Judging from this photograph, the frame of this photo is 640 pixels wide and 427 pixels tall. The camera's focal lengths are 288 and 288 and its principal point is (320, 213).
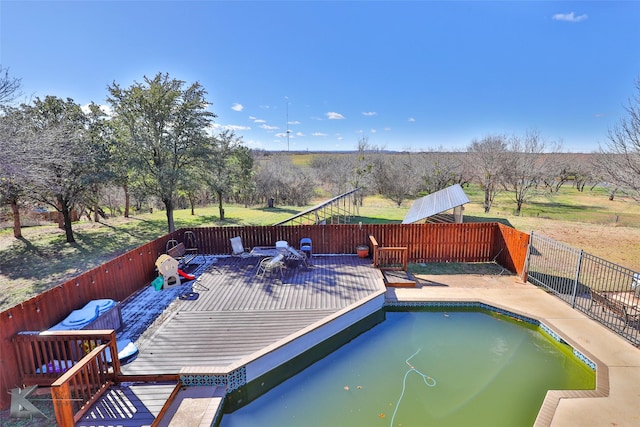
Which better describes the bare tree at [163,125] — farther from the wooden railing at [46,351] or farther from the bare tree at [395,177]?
the bare tree at [395,177]

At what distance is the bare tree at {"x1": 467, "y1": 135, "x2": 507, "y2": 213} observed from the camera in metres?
24.5

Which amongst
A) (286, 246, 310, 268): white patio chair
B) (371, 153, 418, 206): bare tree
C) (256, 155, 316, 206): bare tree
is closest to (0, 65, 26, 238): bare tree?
(286, 246, 310, 268): white patio chair

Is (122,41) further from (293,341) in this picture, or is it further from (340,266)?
(293,341)

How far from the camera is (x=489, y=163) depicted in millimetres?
25094

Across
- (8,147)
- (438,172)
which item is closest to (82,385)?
(8,147)

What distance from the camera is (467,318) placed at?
23.8 feet

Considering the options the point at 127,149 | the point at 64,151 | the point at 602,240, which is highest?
the point at 127,149

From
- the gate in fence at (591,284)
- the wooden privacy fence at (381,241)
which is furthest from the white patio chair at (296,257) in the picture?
the gate in fence at (591,284)

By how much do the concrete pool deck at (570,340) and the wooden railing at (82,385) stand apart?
19.9ft

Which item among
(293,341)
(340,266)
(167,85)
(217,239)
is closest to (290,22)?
(167,85)

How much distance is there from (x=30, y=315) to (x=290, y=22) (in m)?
14.8

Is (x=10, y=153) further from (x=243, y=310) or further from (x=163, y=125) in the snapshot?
(x=243, y=310)

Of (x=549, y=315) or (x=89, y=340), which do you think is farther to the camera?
(x=549, y=315)

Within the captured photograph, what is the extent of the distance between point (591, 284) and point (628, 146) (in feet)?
24.0
